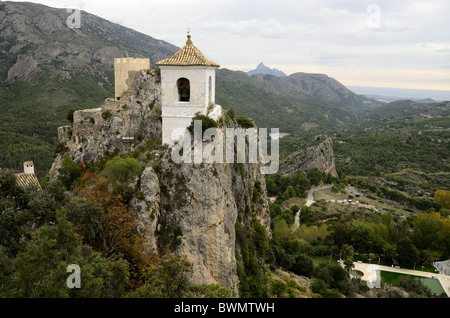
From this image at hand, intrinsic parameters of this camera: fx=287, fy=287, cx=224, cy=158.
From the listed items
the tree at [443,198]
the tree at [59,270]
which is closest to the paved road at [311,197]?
the tree at [443,198]

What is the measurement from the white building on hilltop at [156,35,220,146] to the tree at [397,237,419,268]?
41.1m

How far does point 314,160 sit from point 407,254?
65.4 m

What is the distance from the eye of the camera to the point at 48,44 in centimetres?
14212

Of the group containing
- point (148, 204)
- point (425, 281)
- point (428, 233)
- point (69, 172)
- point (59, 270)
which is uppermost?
point (69, 172)

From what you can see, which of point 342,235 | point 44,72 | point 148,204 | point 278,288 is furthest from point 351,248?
point 44,72

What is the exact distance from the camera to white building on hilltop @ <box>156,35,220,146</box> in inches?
919

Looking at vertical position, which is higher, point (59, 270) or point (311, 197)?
point (59, 270)

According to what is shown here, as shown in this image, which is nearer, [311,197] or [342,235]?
[342,235]

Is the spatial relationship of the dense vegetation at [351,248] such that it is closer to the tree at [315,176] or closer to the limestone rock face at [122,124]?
the limestone rock face at [122,124]

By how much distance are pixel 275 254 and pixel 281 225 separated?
52.3 ft

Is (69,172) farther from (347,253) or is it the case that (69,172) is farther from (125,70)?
(347,253)

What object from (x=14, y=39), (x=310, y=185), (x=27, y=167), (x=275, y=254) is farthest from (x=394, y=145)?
(x=14, y=39)

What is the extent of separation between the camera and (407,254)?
148ft

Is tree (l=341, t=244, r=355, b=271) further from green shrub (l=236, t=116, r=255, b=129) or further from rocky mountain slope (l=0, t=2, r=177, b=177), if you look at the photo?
rocky mountain slope (l=0, t=2, r=177, b=177)
